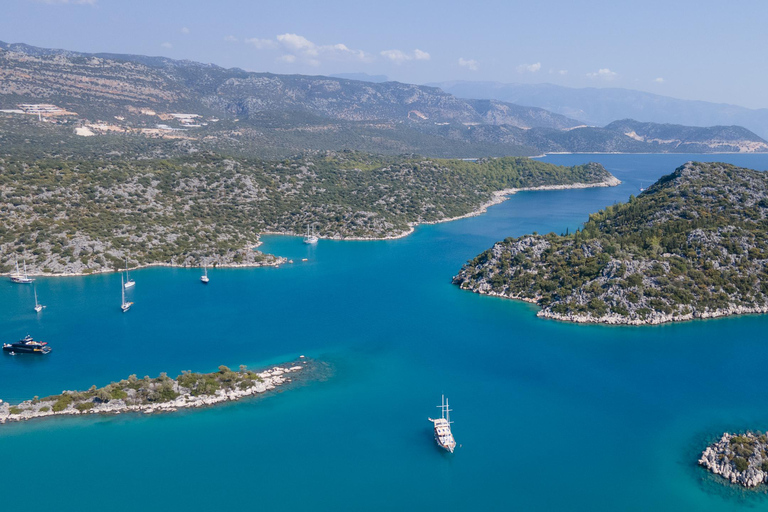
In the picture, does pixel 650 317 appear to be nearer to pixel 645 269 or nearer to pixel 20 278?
pixel 645 269

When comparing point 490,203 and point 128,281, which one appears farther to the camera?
point 490,203

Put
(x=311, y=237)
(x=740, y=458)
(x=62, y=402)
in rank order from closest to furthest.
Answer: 1. (x=740, y=458)
2. (x=62, y=402)
3. (x=311, y=237)

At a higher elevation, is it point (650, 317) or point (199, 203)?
point (199, 203)

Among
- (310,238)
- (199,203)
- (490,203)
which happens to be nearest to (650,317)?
(310,238)

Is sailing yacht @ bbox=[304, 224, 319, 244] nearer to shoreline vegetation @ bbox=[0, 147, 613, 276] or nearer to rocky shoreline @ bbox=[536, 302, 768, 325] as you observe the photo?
shoreline vegetation @ bbox=[0, 147, 613, 276]

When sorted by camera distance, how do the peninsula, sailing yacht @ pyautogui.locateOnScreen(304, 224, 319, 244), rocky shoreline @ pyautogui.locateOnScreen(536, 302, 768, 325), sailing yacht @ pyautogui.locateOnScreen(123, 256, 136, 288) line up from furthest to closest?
sailing yacht @ pyautogui.locateOnScreen(304, 224, 319, 244) < sailing yacht @ pyautogui.locateOnScreen(123, 256, 136, 288) < the peninsula < rocky shoreline @ pyautogui.locateOnScreen(536, 302, 768, 325)

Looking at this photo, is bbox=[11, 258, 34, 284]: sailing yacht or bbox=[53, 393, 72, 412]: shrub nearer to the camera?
bbox=[53, 393, 72, 412]: shrub

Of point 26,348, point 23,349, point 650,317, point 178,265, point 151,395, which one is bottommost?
point 178,265

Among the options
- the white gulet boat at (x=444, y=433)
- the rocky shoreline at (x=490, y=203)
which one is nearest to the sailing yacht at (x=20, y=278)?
the rocky shoreline at (x=490, y=203)

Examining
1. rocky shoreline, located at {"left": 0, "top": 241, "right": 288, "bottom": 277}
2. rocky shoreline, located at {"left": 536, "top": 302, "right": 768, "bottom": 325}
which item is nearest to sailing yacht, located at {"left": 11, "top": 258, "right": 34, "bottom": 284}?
rocky shoreline, located at {"left": 0, "top": 241, "right": 288, "bottom": 277}
